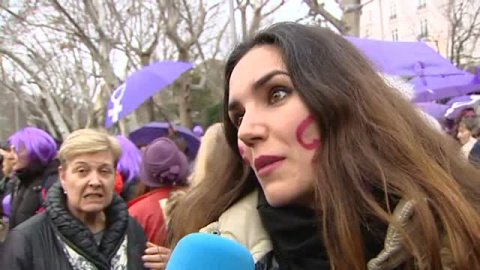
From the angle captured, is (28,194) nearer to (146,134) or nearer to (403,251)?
(146,134)

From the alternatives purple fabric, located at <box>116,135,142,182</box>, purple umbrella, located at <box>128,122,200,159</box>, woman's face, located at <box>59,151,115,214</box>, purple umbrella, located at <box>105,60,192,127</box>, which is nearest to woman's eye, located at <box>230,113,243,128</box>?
woman's face, located at <box>59,151,115,214</box>

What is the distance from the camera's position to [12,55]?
19203 millimetres

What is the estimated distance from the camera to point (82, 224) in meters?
3.03

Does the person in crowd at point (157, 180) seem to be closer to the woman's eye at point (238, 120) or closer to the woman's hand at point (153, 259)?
the woman's hand at point (153, 259)

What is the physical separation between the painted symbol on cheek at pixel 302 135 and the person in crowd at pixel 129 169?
12.6ft

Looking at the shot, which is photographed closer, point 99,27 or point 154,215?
point 154,215

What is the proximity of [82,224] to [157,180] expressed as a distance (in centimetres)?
93

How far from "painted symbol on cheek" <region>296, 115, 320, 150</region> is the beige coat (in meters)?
0.22

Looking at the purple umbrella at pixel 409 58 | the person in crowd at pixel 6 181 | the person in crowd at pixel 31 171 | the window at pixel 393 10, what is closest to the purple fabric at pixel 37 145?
the person in crowd at pixel 31 171

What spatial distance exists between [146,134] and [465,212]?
6.63 meters

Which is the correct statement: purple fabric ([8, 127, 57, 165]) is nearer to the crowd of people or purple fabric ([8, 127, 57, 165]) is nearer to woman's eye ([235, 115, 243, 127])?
the crowd of people

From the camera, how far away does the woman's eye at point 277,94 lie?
4.64ft

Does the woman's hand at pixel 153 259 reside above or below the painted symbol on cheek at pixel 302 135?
below

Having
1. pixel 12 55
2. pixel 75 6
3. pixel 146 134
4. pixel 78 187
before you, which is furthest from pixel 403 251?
pixel 12 55
